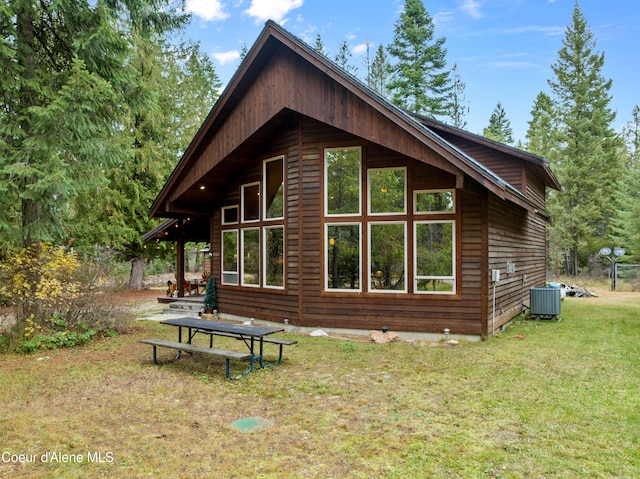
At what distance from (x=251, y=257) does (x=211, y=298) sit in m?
2.09

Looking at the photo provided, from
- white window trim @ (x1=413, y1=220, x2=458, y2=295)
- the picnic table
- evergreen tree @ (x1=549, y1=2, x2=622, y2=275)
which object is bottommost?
the picnic table

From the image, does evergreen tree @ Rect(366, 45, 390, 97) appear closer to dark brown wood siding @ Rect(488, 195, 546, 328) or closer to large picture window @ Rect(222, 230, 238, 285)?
dark brown wood siding @ Rect(488, 195, 546, 328)

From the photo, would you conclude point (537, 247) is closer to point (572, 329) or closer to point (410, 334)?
point (572, 329)

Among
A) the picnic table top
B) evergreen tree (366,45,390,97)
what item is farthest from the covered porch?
evergreen tree (366,45,390,97)

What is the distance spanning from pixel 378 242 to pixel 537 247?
8.10 metres

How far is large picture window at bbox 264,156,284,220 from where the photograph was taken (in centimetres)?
938

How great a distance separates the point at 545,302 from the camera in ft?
34.3

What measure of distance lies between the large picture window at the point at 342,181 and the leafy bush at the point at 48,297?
5.08 m

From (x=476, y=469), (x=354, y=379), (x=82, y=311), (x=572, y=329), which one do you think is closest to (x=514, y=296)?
(x=572, y=329)

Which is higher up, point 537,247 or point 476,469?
point 537,247

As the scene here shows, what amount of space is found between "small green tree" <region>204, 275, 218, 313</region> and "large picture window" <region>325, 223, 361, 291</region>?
13.6 ft

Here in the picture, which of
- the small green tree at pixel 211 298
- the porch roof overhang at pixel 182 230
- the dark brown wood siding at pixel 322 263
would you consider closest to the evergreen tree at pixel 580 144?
the dark brown wood siding at pixel 322 263

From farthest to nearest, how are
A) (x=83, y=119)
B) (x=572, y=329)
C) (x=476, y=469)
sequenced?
(x=572, y=329) < (x=83, y=119) < (x=476, y=469)

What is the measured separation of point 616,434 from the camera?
12.2 ft
